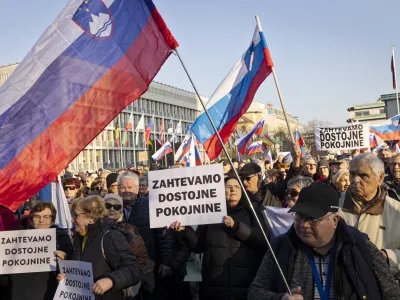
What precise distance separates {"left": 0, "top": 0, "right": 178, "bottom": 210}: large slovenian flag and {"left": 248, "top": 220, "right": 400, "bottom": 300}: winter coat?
2.28 m

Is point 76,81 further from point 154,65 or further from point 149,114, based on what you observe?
point 149,114

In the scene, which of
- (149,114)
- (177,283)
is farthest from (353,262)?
(149,114)

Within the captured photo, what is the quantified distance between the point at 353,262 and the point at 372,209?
4.17 ft

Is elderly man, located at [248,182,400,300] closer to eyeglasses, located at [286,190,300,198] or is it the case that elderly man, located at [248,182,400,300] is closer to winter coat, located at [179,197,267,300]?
winter coat, located at [179,197,267,300]

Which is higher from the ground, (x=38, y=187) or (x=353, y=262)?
(x=38, y=187)

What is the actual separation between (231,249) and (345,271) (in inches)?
80.0

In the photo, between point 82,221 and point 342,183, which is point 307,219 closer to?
point 82,221

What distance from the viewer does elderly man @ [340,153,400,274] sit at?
4160mm

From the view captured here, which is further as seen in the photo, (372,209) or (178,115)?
(178,115)

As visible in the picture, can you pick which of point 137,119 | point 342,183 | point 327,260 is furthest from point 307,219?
point 137,119

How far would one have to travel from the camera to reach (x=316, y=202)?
312cm

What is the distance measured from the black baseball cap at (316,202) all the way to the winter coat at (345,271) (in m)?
0.15

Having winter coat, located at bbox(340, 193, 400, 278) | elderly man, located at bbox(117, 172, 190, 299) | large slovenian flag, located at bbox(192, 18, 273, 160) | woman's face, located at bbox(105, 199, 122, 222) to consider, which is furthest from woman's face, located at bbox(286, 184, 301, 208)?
large slovenian flag, located at bbox(192, 18, 273, 160)

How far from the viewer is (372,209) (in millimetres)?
4238
